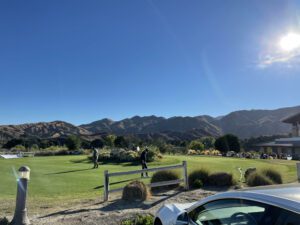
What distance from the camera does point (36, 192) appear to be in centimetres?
1590

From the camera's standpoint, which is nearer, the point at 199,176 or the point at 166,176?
the point at 166,176

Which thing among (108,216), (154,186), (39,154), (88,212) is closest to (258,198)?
(108,216)

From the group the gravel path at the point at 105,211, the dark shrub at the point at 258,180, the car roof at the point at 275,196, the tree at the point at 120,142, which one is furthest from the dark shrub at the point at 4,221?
the tree at the point at 120,142

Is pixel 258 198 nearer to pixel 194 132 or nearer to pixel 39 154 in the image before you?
pixel 39 154

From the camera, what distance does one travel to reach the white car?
344cm

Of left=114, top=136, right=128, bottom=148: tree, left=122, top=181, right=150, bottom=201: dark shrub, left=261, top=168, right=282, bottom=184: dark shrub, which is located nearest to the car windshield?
left=122, top=181, right=150, bottom=201: dark shrub

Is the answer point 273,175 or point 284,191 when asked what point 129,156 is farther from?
point 284,191

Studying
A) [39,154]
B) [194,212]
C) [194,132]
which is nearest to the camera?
[194,212]

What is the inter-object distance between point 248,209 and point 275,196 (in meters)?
0.45

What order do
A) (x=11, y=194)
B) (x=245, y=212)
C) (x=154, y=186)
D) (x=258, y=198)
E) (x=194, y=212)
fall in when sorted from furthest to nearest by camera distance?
(x=11, y=194) → (x=154, y=186) → (x=194, y=212) → (x=245, y=212) → (x=258, y=198)

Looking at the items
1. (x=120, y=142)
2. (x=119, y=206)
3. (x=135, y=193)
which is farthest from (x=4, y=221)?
(x=120, y=142)

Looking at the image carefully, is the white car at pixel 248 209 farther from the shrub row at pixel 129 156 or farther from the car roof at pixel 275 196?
the shrub row at pixel 129 156

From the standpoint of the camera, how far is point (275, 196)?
3.70 m

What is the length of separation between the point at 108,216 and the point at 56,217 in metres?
1.43
